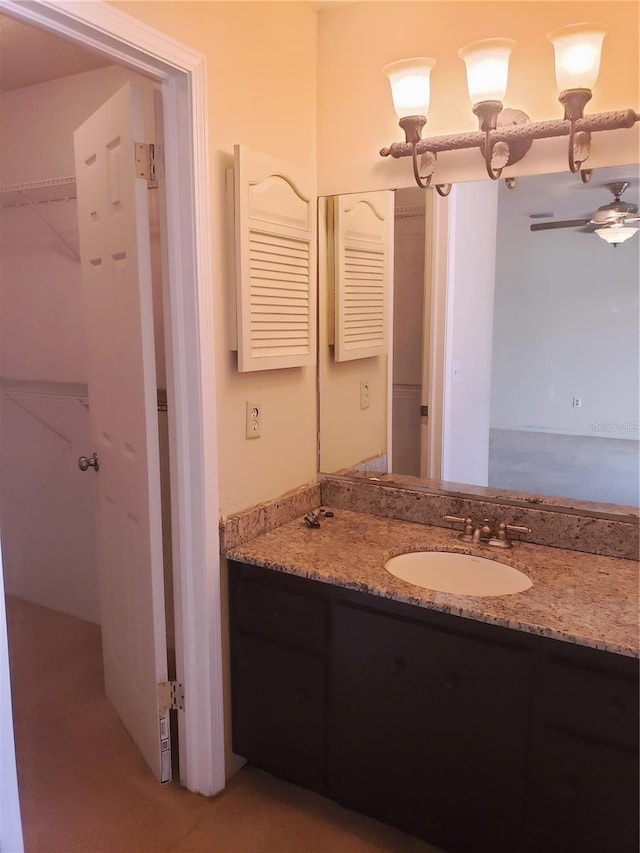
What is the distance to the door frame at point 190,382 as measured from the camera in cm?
158

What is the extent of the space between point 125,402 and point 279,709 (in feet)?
3.37

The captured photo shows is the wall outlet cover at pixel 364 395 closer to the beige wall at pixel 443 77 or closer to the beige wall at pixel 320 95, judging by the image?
the beige wall at pixel 320 95

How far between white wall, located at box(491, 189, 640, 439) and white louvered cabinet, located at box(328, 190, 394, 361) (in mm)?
376

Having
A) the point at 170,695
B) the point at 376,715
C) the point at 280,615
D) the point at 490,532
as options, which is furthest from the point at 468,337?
the point at 170,695

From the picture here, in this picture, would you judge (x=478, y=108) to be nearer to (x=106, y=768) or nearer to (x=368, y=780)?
(x=368, y=780)

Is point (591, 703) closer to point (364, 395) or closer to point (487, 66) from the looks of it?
point (364, 395)

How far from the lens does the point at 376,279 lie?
85.5 inches

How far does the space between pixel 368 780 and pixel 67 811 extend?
92 centimetres

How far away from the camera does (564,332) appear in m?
2.01

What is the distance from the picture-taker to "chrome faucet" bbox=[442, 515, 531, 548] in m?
1.89

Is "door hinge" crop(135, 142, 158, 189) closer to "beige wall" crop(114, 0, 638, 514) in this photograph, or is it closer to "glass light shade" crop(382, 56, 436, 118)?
"beige wall" crop(114, 0, 638, 514)

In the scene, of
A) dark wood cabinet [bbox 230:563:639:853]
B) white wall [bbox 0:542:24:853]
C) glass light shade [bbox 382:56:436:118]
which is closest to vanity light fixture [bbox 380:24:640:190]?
glass light shade [bbox 382:56:436:118]

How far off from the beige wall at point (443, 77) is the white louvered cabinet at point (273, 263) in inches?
8.4

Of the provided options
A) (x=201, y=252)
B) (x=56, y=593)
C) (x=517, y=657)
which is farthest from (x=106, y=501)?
(x=517, y=657)
